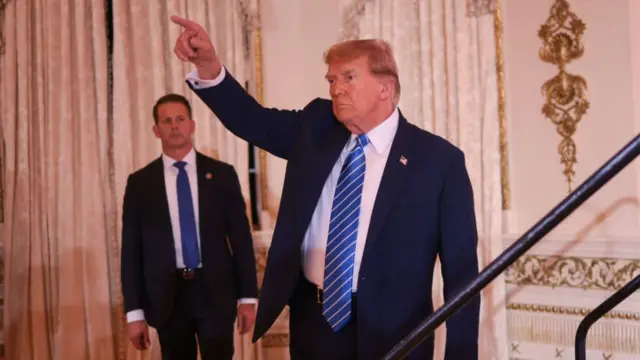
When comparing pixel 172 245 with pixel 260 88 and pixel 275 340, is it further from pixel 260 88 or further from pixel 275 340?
pixel 260 88

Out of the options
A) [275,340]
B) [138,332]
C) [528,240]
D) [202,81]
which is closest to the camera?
[528,240]

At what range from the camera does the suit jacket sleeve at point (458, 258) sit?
79.0 inches

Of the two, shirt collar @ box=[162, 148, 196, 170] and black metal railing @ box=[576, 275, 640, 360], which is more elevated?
shirt collar @ box=[162, 148, 196, 170]

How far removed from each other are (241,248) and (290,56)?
5.37 feet

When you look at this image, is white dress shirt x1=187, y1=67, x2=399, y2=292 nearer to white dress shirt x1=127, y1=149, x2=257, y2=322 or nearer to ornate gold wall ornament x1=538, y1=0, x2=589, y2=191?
white dress shirt x1=127, y1=149, x2=257, y2=322

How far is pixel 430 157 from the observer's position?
2.05m

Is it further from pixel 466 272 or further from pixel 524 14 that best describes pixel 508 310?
pixel 466 272

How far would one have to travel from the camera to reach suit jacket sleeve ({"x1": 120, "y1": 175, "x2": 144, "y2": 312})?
3266 mm

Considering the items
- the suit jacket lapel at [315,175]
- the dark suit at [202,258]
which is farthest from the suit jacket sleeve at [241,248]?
the suit jacket lapel at [315,175]

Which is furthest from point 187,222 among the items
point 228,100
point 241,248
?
point 228,100

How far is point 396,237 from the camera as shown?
2.00m

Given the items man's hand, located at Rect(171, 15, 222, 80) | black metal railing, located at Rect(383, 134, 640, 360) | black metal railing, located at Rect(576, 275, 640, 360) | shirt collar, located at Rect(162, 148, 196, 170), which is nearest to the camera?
black metal railing, located at Rect(383, 134, 640, 360)

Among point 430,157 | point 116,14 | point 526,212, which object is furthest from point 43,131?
point 430,157

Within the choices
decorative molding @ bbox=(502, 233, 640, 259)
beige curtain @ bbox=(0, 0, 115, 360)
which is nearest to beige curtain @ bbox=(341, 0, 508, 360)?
decorative molding @ bbox=(502, 233, 640, 259)
